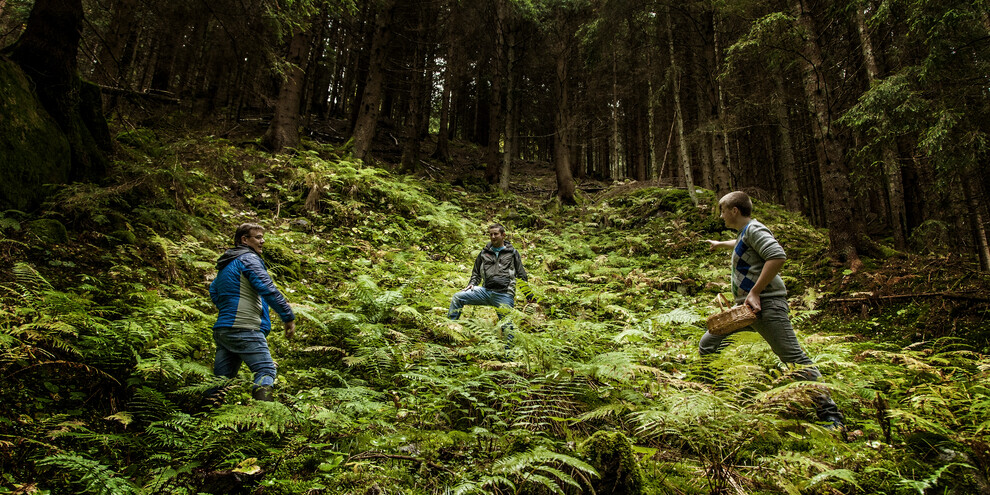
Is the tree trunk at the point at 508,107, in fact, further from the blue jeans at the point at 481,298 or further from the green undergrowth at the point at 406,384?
the blue jeans at the point at 481,298

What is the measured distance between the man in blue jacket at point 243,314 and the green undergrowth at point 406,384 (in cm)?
27

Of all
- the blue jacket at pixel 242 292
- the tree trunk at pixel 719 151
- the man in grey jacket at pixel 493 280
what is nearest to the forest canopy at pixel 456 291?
the tree trunk at pixel 719 151

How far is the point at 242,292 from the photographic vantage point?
356 cm

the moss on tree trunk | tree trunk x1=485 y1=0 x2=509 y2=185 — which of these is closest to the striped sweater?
the moss on tree trunk

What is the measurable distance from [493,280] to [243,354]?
3291 mm

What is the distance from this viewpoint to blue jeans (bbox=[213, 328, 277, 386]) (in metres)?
3.47

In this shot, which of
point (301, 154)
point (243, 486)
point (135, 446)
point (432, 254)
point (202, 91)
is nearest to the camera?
point (243, 486)

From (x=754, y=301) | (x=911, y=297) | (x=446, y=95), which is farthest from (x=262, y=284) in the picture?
(x=446, y=95)

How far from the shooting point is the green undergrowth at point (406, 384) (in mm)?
2273

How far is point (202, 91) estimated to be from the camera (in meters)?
19.5

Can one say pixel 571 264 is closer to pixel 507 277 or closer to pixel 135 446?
pixel 507 277

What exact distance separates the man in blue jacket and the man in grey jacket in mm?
2618

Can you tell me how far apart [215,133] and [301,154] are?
2.78 metres

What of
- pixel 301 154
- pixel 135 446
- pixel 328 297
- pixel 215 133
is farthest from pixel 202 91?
pixel 135 446
